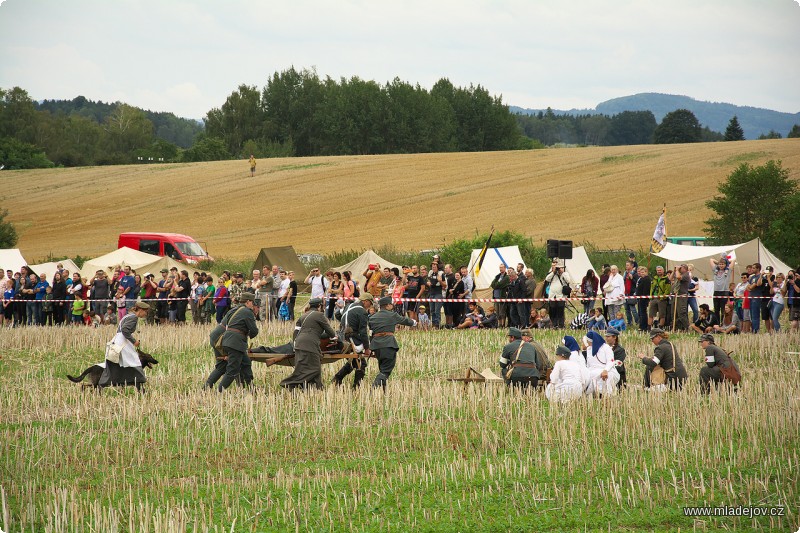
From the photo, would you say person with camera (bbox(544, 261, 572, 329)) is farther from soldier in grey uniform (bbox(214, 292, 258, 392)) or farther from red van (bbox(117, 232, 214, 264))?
red van (bbox(117, 232, 214, 264))

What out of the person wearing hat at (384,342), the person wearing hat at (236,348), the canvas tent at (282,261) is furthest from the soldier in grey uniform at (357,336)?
the canvas tent at (282,261)

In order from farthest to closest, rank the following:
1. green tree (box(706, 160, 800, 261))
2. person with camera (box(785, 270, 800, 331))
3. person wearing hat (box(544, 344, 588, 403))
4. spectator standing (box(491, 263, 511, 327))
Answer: green tree (box(706, 160, 800, 261))
spectator standing (box(491, 263, 511, 327))
person with camera (box(785, 270, 800, 331))
person wearing hat (box(544, 344, 588, 403))

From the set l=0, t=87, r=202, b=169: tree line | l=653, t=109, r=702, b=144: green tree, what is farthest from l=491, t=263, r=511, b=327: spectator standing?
l=653, t=109, r=702, b=144: green tree

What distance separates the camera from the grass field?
26.9 ft

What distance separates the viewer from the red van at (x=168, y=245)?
3684cm

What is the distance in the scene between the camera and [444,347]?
733 inches

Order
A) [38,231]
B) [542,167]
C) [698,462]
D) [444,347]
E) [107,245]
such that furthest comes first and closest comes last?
[542,167]
[38,231]
[107,245]
[444,347]
[698,462]

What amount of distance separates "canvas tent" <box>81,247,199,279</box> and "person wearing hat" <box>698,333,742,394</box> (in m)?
19.5

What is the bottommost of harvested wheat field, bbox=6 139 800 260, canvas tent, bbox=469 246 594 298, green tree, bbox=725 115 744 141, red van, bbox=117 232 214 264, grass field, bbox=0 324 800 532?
grass field, bbox=0 324 800 532

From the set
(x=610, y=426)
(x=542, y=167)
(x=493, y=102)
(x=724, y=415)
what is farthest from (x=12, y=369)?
(x=493, y=102)

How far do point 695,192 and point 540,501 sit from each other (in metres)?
43.3

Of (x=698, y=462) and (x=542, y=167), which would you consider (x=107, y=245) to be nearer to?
(x=542, y=167)

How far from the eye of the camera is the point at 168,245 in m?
36.9

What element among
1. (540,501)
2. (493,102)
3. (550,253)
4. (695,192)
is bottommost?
(540,501)
